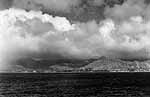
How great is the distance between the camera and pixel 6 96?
109 m

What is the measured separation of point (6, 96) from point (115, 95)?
50.3 m

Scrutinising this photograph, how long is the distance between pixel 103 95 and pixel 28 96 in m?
34.7

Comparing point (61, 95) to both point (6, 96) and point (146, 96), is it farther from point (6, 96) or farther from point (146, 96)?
point (146, 96)

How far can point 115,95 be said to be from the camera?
362 feet

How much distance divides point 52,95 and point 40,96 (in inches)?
240

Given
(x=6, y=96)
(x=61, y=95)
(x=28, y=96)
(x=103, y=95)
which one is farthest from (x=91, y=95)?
(x=6, y=96)

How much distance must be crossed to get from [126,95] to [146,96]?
355 inches

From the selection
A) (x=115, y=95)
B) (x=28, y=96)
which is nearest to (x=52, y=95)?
(x=28, y=96)

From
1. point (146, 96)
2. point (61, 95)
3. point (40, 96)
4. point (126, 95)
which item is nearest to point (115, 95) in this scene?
point (126, 95)

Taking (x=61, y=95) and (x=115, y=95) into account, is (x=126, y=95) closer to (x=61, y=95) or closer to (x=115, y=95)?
(x=115, y=95)

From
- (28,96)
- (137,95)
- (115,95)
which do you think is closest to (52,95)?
(28,96)

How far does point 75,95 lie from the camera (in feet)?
368

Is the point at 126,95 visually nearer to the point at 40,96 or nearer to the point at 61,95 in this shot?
the point at 61,95

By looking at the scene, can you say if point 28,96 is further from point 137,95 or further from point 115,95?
point 137,95
